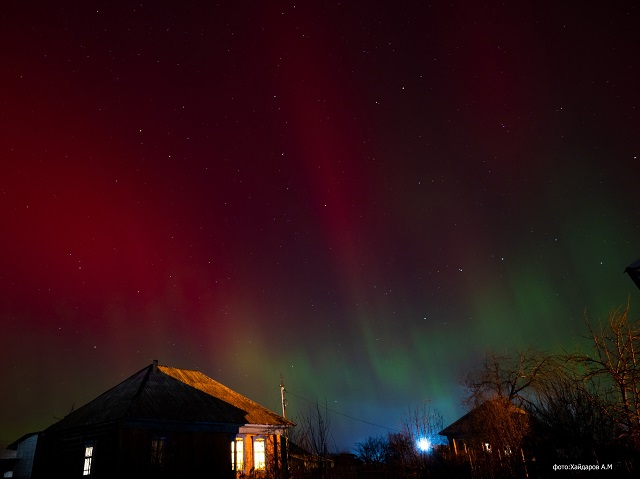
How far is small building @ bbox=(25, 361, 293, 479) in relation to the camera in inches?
801

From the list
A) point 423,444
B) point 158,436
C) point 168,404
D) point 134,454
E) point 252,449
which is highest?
point 168,404

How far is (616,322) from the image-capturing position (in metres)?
14.6

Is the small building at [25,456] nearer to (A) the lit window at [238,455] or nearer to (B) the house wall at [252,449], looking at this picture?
(A) the lit window at [238,455]

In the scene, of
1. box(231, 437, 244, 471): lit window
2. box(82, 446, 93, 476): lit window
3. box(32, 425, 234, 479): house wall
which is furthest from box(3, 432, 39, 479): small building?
box(231, 437, 244, 471): lit window

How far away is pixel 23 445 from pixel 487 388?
136 ft

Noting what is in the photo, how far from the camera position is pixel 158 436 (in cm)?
2128

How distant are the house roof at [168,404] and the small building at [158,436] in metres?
0.06

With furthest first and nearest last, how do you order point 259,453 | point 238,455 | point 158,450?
point 259,453
point 238,455
point 158,450

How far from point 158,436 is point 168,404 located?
2.10 meters

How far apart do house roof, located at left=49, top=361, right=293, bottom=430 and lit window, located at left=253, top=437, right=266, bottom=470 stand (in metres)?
1.36

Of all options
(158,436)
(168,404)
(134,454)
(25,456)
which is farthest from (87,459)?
(25,456)

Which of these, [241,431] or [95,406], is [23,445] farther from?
[241,431]

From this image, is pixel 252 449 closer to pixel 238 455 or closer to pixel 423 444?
pixel 238 455

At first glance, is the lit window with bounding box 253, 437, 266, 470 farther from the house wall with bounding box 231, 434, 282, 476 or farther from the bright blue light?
the bright blue light
